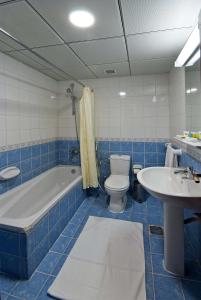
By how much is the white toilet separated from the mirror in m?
1.17

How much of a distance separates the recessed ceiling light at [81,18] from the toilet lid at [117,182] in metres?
1.90

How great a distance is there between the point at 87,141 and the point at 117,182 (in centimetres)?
80

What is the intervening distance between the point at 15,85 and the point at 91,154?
4.72ft

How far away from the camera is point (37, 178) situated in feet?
8.89

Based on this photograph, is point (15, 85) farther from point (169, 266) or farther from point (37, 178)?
point (169, 266)

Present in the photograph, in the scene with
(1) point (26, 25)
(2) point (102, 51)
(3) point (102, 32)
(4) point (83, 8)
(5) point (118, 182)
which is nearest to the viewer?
(4) point (83, 8)

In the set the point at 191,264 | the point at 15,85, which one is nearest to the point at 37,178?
the point at 15,85

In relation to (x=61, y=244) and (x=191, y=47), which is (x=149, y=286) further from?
(x=191, y=47)

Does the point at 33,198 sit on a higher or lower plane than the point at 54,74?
lower

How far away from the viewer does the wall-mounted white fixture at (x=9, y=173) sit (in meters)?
2.03

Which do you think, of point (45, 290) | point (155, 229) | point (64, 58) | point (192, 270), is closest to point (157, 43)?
point (64, 58)

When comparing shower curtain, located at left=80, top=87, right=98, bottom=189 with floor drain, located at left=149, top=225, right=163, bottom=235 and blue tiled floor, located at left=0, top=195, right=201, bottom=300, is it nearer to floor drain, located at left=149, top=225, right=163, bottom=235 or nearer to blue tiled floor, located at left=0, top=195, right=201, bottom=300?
blue tiled floor, located at left=0, top=195, right=201, bottom=300

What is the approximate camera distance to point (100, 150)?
327 cm

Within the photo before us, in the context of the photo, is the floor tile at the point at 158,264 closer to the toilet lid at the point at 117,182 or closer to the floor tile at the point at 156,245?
the floor tile at the point at 156,245
